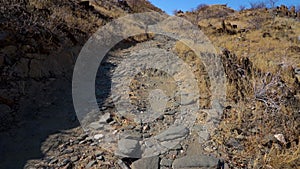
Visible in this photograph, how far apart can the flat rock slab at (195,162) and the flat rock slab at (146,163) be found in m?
0.20

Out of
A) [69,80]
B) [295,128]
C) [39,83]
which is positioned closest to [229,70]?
[295,128]

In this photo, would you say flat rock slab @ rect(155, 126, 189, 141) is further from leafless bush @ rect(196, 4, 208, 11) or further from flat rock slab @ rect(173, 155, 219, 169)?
leafless bush @ rect(196, 4, 208, 11)

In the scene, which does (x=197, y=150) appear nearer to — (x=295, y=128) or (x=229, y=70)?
(x=295, y=128)

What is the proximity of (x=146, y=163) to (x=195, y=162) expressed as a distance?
0.50 m

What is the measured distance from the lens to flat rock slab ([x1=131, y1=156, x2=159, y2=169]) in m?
2.56

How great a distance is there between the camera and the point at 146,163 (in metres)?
2.60

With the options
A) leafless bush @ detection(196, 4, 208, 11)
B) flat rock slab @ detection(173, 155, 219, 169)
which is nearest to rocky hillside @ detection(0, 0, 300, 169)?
flat rock slab @ detection(173, 155, 219, 169)

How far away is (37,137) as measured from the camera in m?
3.16

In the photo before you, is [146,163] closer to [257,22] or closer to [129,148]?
[129,148]

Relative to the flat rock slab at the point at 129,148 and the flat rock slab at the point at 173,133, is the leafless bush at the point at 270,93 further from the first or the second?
the flat rock slab at the point at 129,148

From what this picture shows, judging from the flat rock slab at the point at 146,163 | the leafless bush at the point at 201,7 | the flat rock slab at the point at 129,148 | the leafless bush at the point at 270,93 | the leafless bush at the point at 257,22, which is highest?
the leafless bush at the point at 201,7

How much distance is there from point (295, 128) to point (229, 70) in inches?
65.6

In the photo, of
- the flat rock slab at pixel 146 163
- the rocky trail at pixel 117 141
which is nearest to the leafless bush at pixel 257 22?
the rocky trail at pixel 117 141

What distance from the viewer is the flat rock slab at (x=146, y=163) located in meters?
2.56
